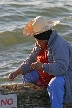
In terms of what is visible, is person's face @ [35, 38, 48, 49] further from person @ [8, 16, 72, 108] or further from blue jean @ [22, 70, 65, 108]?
blue jean @ [22, 70, 65, 108]

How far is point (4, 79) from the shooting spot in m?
8.35

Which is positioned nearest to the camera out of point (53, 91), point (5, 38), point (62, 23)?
point (53, 91)

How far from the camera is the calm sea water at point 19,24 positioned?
9423 millimetres

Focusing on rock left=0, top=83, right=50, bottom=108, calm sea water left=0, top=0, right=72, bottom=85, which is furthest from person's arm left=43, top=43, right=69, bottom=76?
calm sea water left=0, top=0, right=72, bottom=85

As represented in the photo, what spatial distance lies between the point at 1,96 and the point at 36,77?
2.00 feet

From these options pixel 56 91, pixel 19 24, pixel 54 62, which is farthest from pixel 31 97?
pixel 19 24

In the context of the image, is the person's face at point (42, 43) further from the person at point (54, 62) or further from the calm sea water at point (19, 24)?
the calm sea water at point (19, 24)

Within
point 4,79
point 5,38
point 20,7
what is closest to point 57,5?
point 20,7

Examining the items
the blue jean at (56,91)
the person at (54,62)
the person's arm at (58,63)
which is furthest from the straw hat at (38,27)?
the blue jean at (56,91)

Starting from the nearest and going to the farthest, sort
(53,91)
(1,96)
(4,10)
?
(53,91), (1,96), (4,10)

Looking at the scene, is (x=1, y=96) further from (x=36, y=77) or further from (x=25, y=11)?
(x=25, y=11)

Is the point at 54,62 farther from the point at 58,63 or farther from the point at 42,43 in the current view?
the point at 42,43

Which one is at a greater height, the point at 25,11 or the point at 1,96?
the point at 25,11

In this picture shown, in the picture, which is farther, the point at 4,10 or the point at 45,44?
the point at 4,10
